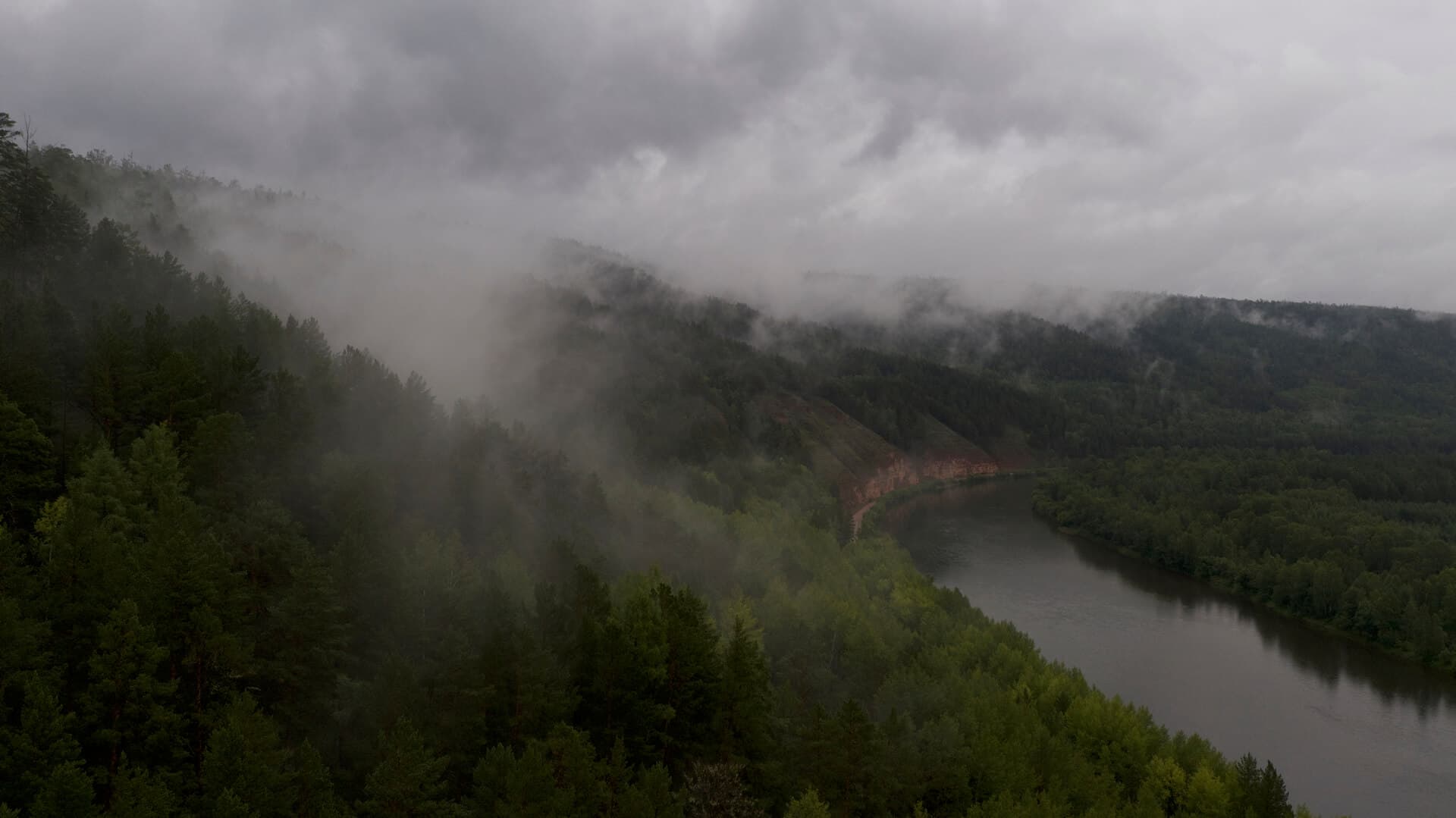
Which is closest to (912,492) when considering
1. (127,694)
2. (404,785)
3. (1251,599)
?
(1251,599)

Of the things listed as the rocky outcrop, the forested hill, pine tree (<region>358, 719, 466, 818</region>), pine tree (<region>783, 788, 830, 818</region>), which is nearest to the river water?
the forested hill

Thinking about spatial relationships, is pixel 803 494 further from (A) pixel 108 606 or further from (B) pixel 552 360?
(A) pixel 108 606

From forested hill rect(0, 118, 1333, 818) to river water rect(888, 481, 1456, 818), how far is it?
39.6 feet

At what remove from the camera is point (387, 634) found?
31719 millimetres

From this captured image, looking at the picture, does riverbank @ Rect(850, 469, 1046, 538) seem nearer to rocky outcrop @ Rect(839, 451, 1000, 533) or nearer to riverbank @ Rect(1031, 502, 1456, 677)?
rocky outcrop @ Rect(839, 451, 1000, 533)

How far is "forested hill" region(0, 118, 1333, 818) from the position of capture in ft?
76.4

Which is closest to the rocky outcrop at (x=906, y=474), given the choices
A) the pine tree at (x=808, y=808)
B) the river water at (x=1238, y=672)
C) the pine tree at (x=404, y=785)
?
the river water at (x=1238, y=672)

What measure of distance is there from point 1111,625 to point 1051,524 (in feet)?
172

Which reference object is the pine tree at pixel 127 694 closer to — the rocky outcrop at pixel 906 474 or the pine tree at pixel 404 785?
the pine tree at pixel 404 785

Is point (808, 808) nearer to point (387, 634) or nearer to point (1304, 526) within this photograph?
point (387, 634)

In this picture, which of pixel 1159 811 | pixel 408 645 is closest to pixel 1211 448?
pixel 1159 811

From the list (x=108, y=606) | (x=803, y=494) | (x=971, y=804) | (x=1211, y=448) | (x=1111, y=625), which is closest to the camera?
(x=108, y=606)

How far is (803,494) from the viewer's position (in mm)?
105750

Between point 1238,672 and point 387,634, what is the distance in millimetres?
64243
